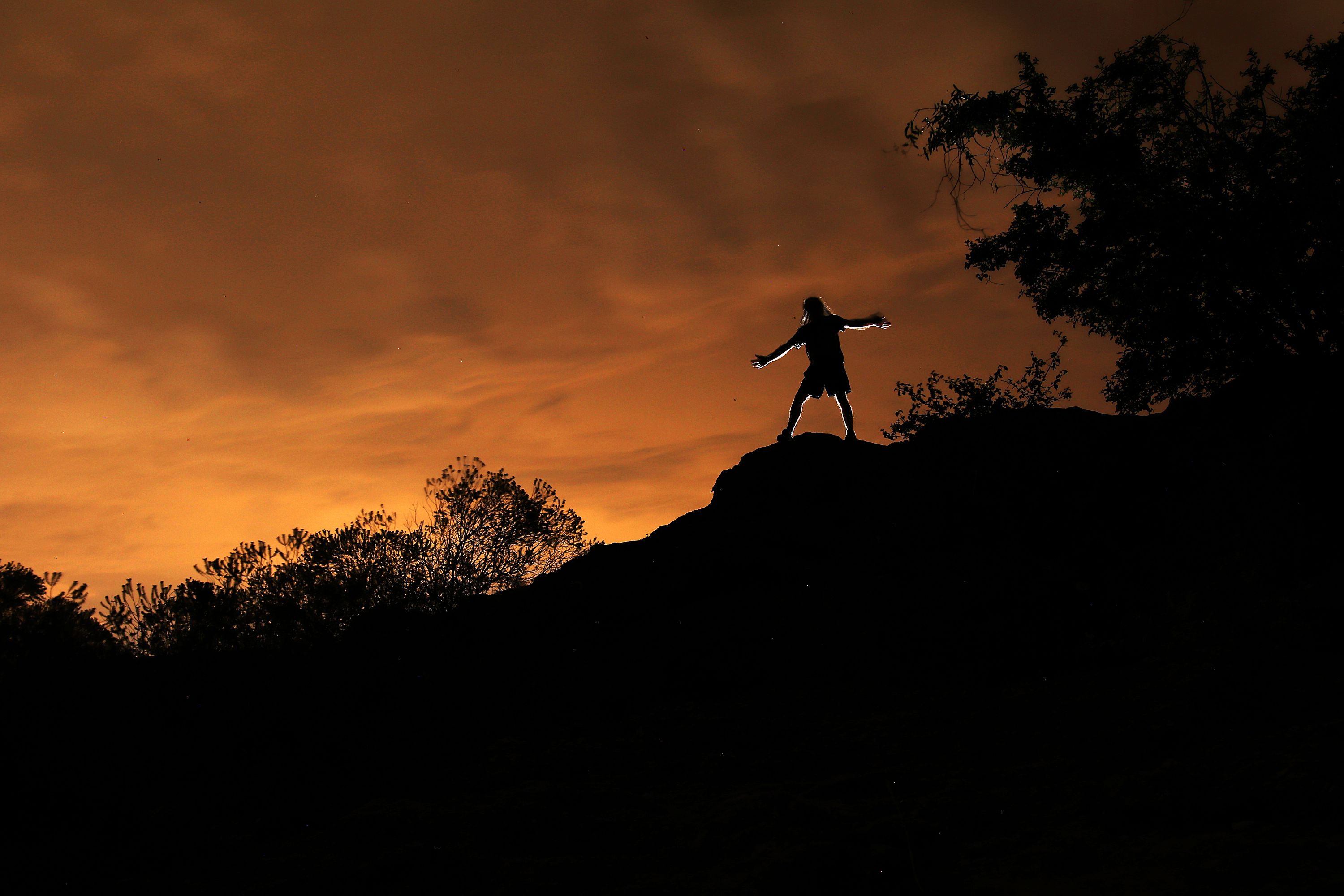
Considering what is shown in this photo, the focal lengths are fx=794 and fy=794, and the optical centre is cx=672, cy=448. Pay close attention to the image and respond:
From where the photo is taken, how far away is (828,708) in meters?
8.59

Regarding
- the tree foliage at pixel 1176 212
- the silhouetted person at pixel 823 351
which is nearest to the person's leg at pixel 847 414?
the silhouetted person at pixel 823 351

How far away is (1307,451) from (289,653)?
49.0 feet

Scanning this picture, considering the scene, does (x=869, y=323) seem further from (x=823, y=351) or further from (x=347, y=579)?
(x=347, y=579)

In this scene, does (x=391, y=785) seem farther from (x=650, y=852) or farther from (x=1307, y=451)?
(x=1307, y=451)

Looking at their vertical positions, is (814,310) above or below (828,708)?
above

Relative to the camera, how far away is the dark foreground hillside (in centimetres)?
483

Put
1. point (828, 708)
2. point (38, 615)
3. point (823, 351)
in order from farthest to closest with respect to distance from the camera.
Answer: point (38, 615), point (823, 351), point (828, 708)

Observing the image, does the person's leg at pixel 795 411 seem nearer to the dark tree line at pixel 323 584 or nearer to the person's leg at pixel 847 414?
the person's leg at pixel 847 414

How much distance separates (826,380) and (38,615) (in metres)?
30.6

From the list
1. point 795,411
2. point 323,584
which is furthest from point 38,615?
point 795,411

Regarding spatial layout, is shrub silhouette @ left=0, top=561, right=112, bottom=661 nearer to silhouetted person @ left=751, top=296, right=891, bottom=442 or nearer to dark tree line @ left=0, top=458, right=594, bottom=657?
dark tree line @ left=0, top=458, right=594, bottom=657

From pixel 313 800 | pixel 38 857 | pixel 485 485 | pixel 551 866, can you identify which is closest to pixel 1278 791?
pixel 551 866

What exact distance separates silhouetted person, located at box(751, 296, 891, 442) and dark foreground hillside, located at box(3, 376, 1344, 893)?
3.64 ft

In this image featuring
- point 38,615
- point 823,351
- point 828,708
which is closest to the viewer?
point 828,708
